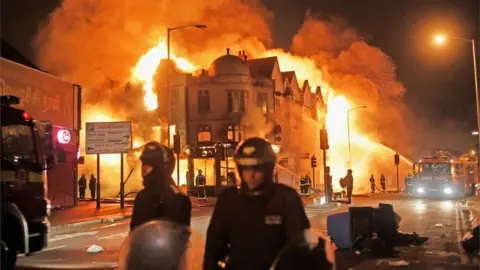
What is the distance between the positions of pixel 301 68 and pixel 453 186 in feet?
116

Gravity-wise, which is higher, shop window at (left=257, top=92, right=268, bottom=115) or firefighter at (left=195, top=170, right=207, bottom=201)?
shop window at (left=257, top=92, right=268, bottom=115)

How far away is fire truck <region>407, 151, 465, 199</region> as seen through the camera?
119 feet

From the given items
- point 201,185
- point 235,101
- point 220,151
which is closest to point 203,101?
point 235,101

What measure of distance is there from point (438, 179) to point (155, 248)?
3552 centimetres

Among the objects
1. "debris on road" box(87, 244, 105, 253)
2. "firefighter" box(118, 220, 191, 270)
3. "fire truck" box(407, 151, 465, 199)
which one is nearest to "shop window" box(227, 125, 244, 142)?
"fire truck" box(407, 151, 465, 199)

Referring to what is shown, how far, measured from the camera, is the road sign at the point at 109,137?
26.0 m

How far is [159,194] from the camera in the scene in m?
4.49

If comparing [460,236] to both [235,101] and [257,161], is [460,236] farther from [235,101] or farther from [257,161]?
[235,101]

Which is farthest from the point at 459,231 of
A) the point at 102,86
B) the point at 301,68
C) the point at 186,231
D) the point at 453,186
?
the point at 301,68

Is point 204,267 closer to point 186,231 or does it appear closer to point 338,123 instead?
point 186,231

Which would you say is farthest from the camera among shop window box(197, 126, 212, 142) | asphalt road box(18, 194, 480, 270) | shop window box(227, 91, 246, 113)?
shop window box(227, 91, 246, 113)

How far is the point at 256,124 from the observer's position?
4884 centimetres

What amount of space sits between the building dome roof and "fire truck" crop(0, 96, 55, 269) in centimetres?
3982

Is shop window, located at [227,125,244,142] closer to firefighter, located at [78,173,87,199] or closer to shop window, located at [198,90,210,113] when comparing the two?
shop window, located at [198,90,210,113]
